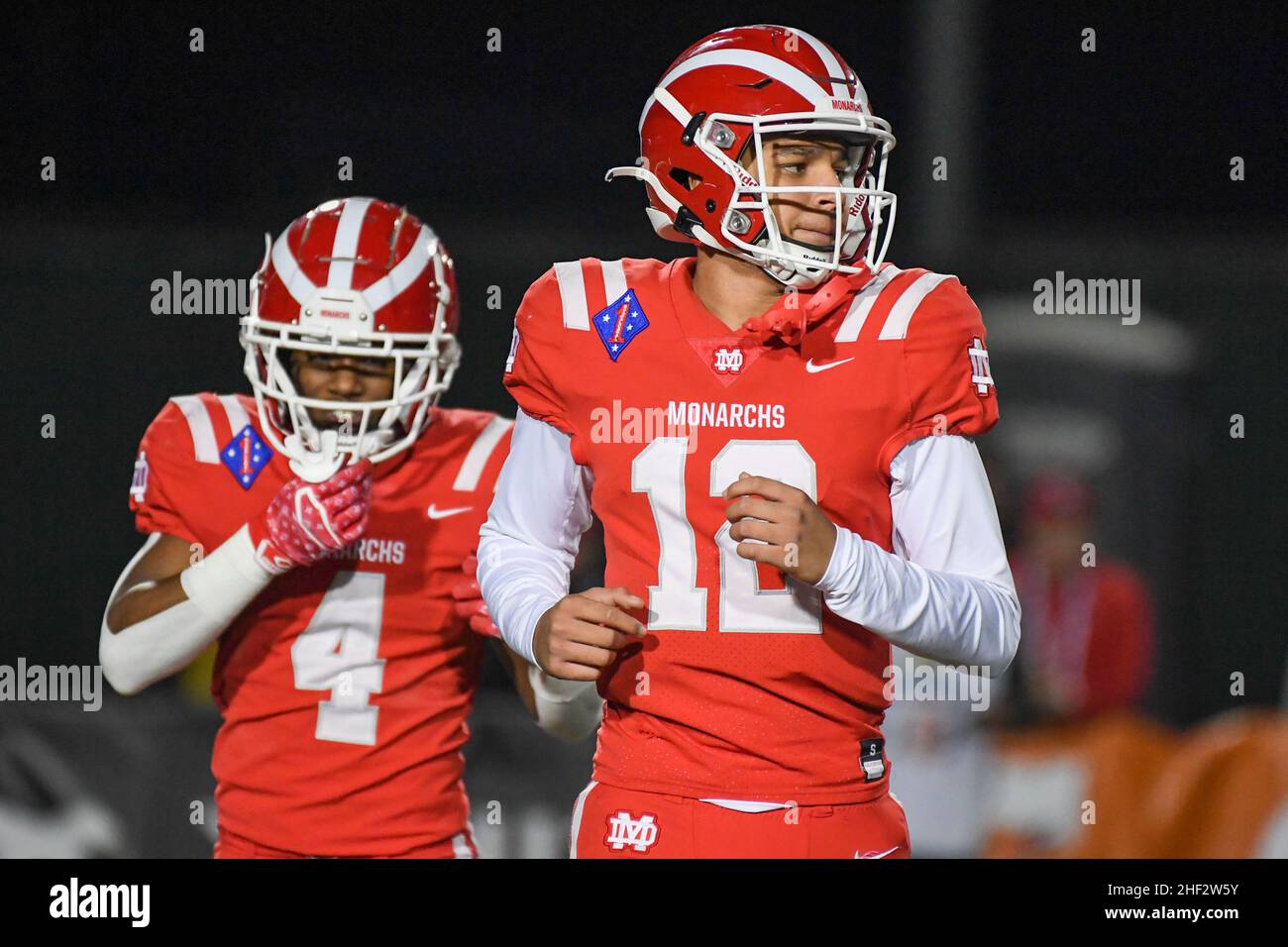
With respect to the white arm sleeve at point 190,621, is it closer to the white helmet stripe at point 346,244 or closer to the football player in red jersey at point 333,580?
the football player in red jersey at point 333,580

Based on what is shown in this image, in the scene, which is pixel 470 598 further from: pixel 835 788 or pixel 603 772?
pixel 835 788

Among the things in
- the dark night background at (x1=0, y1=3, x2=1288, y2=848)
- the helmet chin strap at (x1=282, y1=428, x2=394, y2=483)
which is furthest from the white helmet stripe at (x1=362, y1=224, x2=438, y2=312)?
the dark night background at (x1=0, y1=3, x2=1288, y2=848)

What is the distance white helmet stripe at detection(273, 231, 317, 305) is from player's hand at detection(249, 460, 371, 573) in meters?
0.33

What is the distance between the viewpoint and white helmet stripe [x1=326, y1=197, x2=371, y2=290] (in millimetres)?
2637

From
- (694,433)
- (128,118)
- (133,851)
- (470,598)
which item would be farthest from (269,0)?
(694,433)

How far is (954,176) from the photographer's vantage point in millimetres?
5945

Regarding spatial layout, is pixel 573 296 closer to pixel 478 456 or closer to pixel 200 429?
pixel 478 456

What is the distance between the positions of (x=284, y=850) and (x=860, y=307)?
117 cm

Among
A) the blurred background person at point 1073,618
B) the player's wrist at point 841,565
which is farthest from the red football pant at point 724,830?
the blurred background person at point 1073,618

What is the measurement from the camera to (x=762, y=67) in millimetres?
2213

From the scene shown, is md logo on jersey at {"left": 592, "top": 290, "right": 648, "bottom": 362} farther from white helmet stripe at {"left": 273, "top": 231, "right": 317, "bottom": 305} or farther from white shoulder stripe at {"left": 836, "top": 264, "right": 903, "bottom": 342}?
white helmet stripe at {"left": 273, "top": 231, "right": 317, "bottom": 305}

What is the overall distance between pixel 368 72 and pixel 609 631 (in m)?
4.85

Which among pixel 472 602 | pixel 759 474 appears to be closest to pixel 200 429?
pixel 472 602

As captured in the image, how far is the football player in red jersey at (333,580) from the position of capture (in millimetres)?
2539
